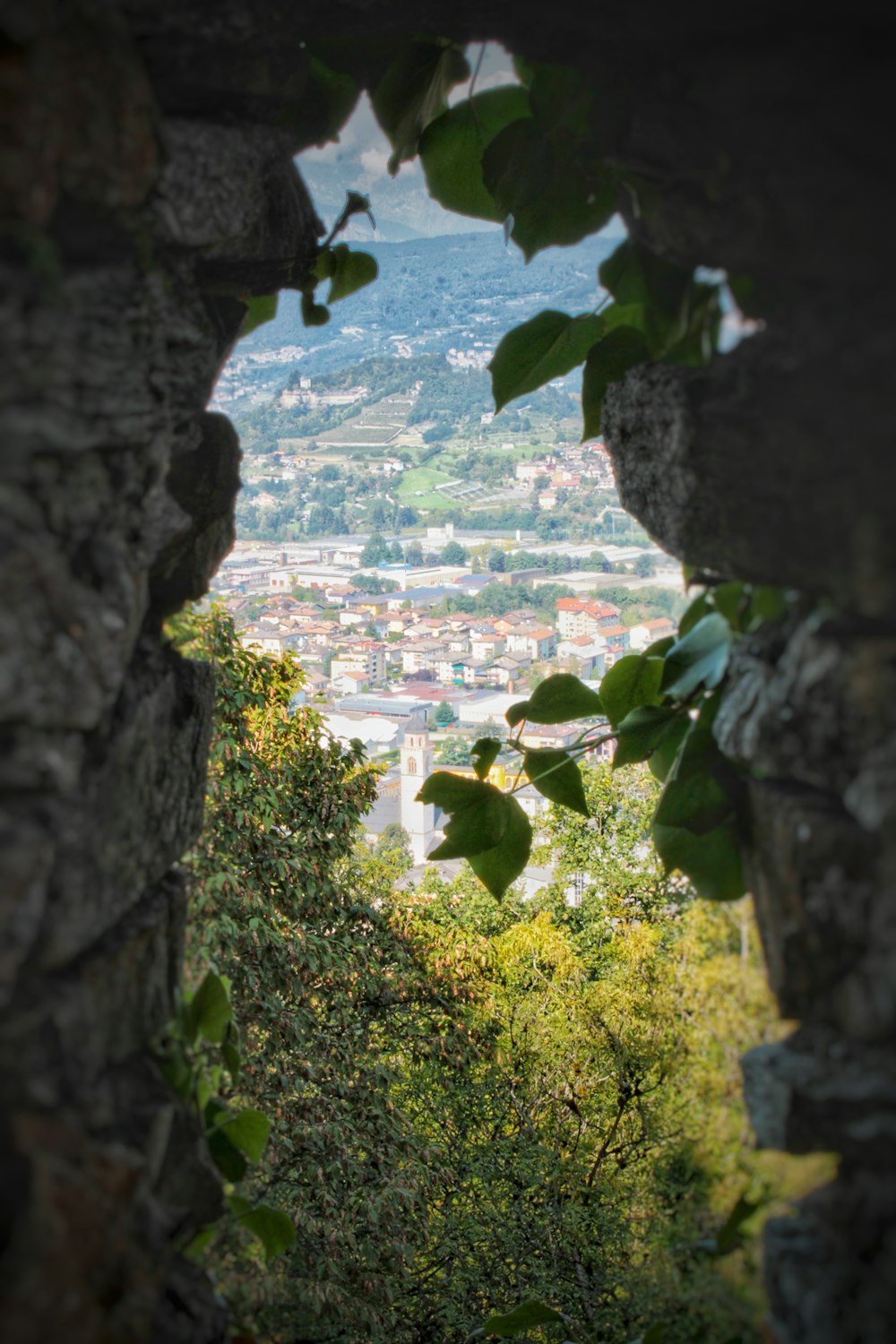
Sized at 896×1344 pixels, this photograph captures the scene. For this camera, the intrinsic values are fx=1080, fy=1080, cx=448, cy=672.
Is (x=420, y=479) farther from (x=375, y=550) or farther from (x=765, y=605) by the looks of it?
(x=765, y=605)

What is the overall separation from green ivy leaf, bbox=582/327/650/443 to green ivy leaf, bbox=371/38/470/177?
0.21m

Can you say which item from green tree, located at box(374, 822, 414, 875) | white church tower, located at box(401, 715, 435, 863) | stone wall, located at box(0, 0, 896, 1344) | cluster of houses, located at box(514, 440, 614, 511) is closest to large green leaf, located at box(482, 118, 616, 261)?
stone wall, located at box(0, 0, 896, 1344)

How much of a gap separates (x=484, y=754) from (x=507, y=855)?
77mm

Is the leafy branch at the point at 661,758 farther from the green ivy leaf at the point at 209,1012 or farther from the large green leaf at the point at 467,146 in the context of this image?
the large green leaf at the point at 467,146

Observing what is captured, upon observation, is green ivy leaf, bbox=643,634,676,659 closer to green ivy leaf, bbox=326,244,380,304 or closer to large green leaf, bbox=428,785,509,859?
large green leaf, bbox=428,785,509,859

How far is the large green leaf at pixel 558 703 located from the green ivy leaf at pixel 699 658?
0.41ft

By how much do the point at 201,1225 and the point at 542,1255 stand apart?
225 centimetres

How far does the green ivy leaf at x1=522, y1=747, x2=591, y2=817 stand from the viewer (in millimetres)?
831

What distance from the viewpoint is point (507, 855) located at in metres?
0.81

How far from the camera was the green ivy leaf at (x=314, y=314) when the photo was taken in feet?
2.64

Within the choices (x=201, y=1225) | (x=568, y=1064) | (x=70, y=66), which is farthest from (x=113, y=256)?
(x=568, y=1064)

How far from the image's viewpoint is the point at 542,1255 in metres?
2.52

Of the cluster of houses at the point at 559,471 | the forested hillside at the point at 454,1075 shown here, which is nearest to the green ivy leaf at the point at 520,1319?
the forested hillside at the point at 454,1075

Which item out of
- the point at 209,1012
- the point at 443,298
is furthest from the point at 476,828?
the point at 443,298
